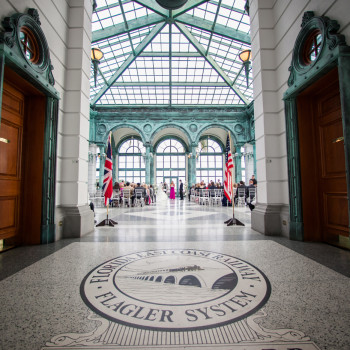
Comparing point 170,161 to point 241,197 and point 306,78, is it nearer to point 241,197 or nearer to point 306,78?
point 241,197

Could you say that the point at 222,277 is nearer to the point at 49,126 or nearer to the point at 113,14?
the point at 49,126

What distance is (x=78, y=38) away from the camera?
4.18m

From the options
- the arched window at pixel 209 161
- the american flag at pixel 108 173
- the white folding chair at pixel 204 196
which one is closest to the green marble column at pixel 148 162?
the white folding chair at pixel 204 196

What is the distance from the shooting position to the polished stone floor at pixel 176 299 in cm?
123

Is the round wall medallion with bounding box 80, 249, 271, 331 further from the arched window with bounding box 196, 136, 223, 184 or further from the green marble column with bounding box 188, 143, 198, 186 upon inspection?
the arched window with bounding box 196, 136, 223, 184

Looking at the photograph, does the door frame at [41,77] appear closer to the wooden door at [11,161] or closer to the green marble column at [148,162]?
the wooden door at [11,161]

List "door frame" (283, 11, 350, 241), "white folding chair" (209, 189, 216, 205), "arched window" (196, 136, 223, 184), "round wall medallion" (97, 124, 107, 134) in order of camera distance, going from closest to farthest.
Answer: "door frame" (283, 11, 350, 241) → "white folding chair" (209, 189, 216, 205) → "round wall medallion" (97, 124, 107, 134) → "arched window" (196, 136, 223, 184)

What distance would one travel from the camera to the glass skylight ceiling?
1117cm

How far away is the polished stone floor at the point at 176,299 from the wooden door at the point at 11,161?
47 centimetres

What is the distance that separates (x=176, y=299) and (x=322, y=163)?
328cm

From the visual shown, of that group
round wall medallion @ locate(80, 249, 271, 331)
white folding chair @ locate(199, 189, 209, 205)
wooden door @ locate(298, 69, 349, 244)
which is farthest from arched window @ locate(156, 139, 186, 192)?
round wall medallion @ locate(80, 249, 271, 331)

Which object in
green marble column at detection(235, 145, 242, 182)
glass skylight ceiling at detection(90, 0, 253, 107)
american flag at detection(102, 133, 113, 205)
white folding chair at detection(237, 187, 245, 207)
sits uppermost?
glass skylight ceiling at detection(90, 0, 253, 107)

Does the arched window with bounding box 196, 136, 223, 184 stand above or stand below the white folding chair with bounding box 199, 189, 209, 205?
above

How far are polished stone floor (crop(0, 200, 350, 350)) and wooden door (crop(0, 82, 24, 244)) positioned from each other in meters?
0.47
